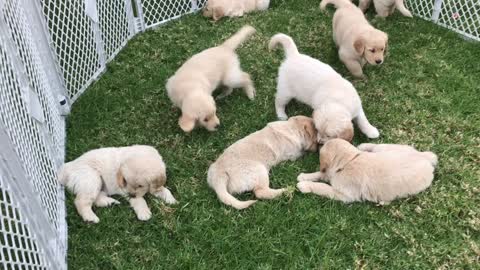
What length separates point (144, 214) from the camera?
3.99m

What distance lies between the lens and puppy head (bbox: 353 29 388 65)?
5.06 metres

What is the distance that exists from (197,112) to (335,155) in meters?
1.23

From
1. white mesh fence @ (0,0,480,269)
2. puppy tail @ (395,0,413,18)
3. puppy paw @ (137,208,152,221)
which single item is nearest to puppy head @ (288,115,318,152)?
puppy paw @ (137,208,152,221)

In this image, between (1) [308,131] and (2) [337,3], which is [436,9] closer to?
(2) [337,3]

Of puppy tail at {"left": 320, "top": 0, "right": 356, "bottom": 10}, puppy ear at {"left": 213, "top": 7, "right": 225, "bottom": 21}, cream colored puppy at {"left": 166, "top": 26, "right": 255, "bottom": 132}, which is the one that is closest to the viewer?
cream colored puppy at {"left": 166, "top": 26, "right": 255, "bottom": 132}

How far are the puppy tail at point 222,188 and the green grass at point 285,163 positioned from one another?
0.06 meters

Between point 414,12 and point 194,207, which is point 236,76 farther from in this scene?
point 414,12

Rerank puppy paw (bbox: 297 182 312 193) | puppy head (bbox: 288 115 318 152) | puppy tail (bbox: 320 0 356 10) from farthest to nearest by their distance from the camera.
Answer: puppy tail (bbox: 320 0 356 10), puppy head (bbox: 288 115 318 152), puppy paw (bbox: 297 182 312 193)

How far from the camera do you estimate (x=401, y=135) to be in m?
4.61

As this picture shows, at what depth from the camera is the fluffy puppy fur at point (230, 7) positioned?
21.1 feet

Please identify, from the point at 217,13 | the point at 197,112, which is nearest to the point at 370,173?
the point at 197,112

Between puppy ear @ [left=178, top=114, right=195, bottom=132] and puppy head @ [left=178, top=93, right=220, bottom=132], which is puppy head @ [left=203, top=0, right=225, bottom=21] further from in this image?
puppy ear @ [left=178, top=114, right=195, bottom=132]

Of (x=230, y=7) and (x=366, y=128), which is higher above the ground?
(x=230, y=7)

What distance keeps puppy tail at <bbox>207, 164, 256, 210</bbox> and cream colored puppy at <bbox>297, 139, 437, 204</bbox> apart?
0.50m
